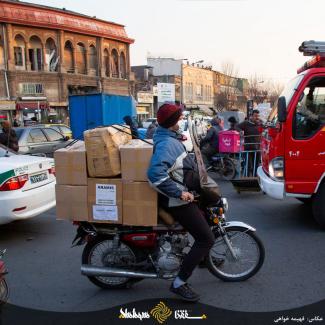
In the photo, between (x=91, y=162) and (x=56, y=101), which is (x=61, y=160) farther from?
(x=56, y=101)

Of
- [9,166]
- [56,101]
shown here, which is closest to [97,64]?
[56,101]

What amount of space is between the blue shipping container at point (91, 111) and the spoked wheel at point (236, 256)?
1366 centimetres

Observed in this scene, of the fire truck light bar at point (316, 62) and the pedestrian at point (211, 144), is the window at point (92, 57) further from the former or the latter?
the fire truck light bar at point (316, 62)

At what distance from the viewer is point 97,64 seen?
157ft

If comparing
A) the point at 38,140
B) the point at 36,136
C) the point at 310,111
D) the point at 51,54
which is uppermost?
the point at 51,54

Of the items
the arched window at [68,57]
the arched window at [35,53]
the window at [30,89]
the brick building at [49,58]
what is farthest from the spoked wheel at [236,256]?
the arched window at [68,57]

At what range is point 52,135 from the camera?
45.1 feet

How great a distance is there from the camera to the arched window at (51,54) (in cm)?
4309

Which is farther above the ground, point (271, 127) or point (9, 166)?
point (271, 127)

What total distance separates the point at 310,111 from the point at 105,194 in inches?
140

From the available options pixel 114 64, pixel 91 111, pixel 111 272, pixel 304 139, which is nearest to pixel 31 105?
pixel 114 64

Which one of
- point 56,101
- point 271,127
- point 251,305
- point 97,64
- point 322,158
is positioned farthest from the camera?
point 97,64

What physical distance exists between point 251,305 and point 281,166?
275 centimetres

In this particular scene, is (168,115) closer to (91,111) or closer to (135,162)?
(135,162)
